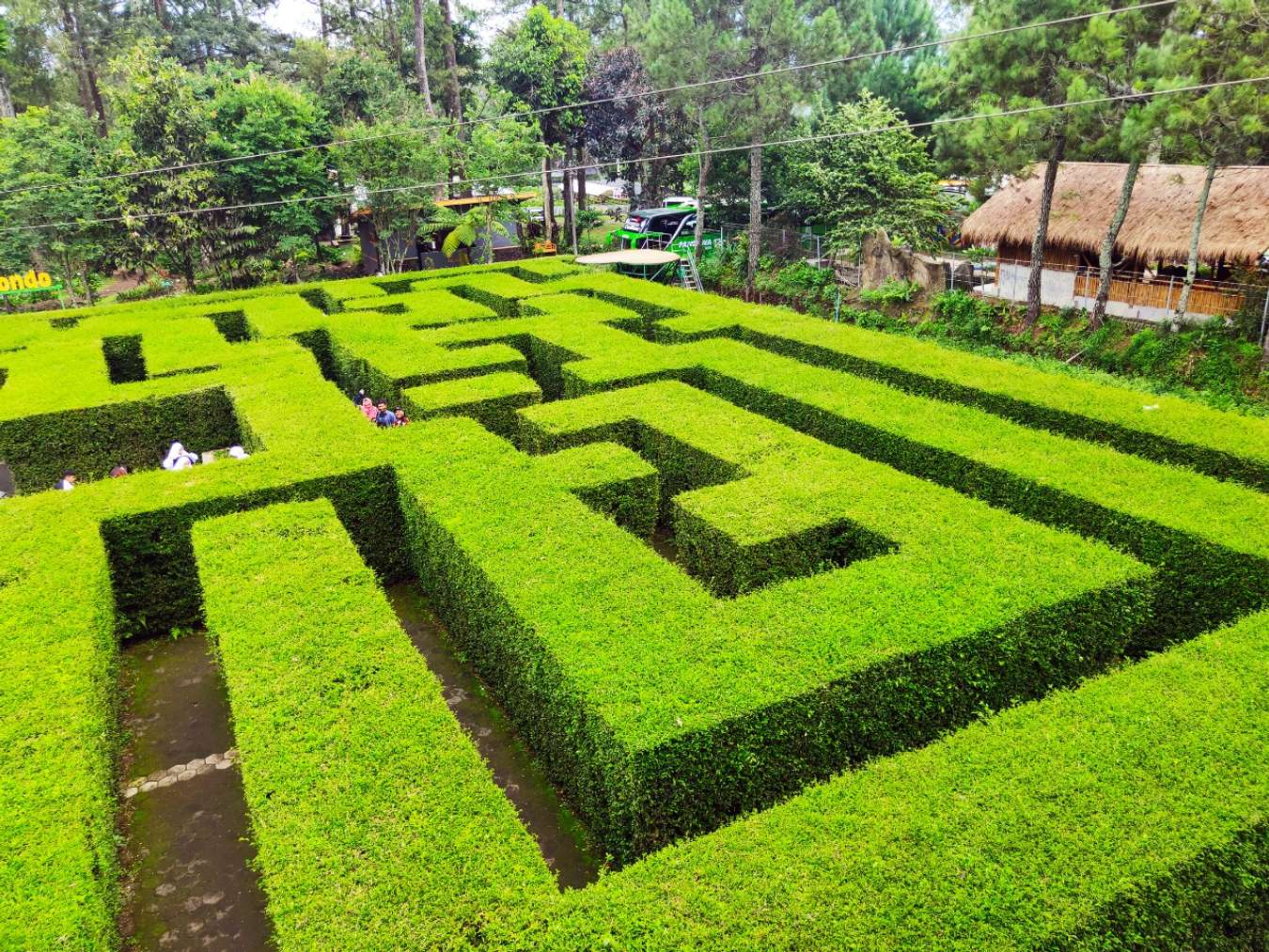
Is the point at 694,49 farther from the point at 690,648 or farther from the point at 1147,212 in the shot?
the point at 690,648

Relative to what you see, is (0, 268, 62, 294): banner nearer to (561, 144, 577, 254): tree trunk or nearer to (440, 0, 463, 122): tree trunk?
(440, 0, 463, 122): tree trunk

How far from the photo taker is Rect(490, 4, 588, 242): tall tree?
131 feet

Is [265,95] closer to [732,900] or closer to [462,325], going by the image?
[462,325]

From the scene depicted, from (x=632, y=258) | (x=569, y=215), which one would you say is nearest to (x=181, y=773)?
(x=632, y=258)

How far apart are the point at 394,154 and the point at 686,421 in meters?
24.8

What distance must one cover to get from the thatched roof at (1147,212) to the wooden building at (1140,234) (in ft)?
0.10

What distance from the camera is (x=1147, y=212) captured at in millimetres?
26203

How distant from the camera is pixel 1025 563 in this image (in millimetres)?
9172

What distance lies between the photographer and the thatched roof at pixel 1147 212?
78.8 feet

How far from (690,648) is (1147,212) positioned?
2610cm

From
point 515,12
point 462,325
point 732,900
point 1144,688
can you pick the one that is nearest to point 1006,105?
point 462,325

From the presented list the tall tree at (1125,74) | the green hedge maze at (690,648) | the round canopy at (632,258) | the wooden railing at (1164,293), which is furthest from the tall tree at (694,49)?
the green hedge maze at (690,648)

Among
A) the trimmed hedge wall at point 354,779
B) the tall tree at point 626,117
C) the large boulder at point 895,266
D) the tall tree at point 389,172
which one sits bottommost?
the trimmed hedge wall at point 354,779

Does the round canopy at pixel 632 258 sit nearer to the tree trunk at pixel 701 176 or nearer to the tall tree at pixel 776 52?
the tall tree at pixel 776 52
